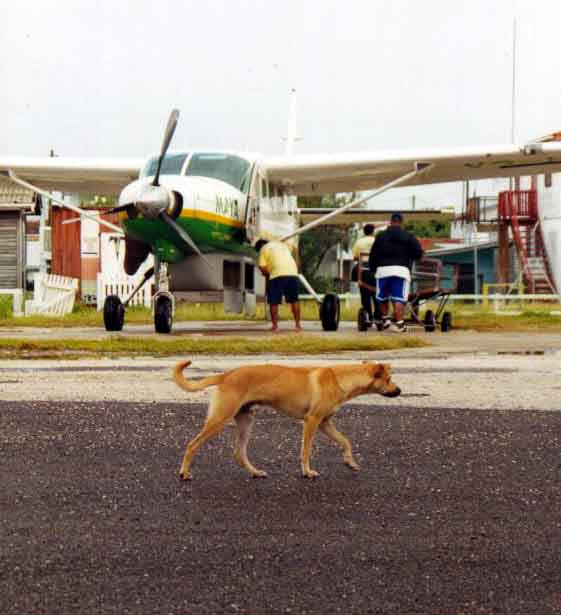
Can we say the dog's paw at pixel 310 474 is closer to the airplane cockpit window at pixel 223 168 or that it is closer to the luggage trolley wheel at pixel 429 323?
the luggage trolley wheel at pixel 429 323

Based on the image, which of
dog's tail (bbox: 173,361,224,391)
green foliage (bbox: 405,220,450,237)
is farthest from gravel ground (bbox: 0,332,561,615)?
green foliage (bbox: 405,220,450,237)

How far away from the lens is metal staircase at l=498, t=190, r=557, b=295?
54.7 metres

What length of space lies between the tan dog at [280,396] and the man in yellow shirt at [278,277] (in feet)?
50.5

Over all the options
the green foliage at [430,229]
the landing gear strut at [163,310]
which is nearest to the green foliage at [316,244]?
the green foliage at [430,229]

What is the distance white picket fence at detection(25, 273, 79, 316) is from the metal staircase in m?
23.7

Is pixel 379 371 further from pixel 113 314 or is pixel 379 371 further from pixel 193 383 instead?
pixel 113 314

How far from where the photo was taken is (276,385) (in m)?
7.23

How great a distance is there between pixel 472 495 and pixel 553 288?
160 ft

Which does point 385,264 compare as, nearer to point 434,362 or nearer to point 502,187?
point 434,362

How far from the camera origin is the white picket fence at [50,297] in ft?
112

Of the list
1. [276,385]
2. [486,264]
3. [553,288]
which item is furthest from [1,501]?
[486,264]

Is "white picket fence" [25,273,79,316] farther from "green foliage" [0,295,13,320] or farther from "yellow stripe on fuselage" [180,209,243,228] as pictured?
"yellow stripe on fuselage" [180,209,243,228]

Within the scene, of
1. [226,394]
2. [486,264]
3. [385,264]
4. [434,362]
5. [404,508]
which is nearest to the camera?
[404,508]

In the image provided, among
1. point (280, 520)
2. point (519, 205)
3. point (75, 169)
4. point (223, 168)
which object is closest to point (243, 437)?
point (280, 520)
